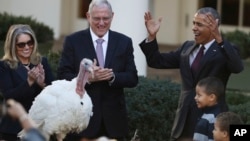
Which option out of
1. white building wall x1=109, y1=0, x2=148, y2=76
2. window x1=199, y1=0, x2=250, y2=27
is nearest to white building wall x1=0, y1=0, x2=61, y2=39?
window x1=199, y1=0, x2=250, y2=27

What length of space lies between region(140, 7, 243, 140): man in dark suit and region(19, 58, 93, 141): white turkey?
3.75ft

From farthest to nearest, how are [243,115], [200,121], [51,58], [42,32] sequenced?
1. [42,32]
2. [51,58]
3. [243,115]
4. [200,121]

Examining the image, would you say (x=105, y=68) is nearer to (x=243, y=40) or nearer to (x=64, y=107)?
(x=64, y=107)

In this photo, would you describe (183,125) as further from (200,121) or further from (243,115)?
(243,115)

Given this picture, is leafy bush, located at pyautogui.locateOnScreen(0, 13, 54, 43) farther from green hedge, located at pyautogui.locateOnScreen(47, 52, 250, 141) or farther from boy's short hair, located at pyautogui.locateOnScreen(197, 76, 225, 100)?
boy's short hair, located at pyautogui.locateOnScreen(197, 76, 225, 100)

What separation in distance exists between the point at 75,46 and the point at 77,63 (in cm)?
15

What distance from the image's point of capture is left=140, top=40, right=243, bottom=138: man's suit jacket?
634 cm

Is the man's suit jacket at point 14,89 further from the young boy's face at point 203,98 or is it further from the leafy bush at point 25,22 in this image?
the leafy bush at point 25,22

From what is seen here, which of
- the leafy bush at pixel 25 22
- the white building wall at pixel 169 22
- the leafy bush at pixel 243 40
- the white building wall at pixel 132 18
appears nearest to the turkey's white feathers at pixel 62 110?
the white building wall at pixel 132 18

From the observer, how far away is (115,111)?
6660 mm

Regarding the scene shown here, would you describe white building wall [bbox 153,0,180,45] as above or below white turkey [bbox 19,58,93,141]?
below

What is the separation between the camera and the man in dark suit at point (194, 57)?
627cm

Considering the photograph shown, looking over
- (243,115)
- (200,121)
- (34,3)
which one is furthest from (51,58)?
(34,3)

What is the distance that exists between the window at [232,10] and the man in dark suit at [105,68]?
13626mm
